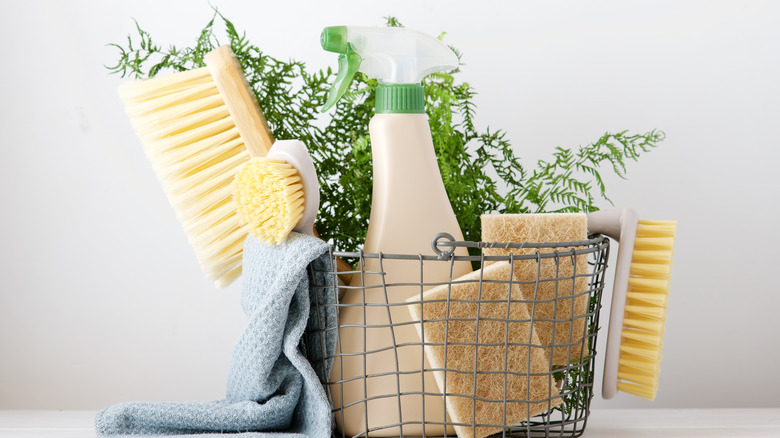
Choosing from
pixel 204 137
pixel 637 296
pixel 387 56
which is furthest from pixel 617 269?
pixel 204 137

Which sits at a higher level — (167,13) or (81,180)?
(167,13)

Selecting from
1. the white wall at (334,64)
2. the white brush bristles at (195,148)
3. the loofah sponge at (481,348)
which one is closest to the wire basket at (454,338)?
the loofah sponge at (481,348)

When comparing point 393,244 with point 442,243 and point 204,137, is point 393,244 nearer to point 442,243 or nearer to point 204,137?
point 442,243

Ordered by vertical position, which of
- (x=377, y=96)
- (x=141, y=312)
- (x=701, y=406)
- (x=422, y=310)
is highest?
(x=377, y=96)

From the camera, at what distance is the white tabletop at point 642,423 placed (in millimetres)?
569

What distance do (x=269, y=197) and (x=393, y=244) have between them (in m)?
0.09

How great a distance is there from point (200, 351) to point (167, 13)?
0.38 metres

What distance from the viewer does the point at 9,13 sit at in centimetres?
78

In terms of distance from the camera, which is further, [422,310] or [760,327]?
[760,327]

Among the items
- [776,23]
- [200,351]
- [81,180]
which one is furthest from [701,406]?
[81,180]

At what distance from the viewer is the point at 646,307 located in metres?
0.53

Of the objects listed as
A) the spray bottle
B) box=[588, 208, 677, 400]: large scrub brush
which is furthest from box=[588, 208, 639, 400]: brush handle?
the spray bottle

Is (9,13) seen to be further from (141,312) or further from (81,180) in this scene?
(141,312)

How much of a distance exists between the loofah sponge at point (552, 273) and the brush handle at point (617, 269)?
0.03 metres
